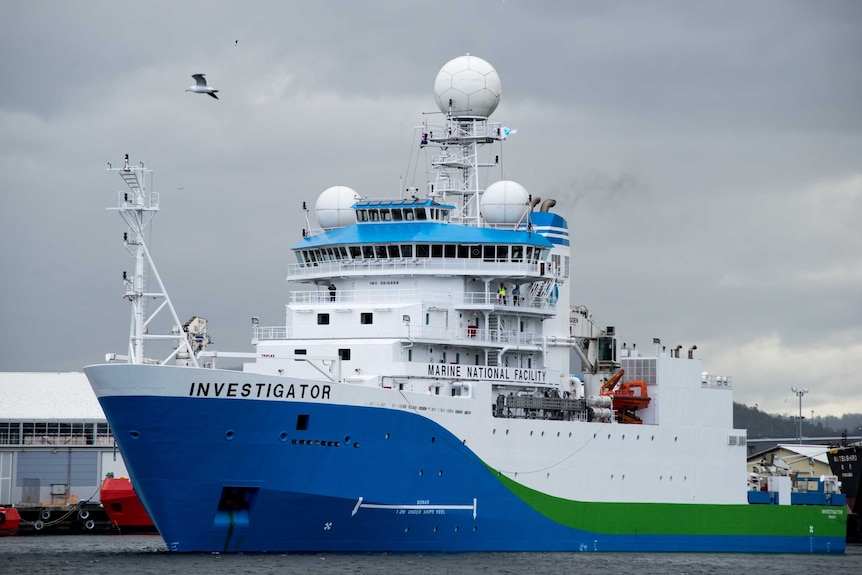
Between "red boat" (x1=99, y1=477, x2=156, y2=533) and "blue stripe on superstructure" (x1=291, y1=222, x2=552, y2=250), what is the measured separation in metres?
16.7

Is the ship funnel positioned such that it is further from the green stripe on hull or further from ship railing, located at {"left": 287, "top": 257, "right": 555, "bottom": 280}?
the green stripe on hull

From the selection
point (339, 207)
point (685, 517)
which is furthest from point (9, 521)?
point (685, 517)

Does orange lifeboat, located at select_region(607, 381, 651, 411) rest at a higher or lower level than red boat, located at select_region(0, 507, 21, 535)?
higher

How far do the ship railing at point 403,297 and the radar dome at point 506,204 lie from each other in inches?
93.8

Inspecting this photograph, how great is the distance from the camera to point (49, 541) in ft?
165

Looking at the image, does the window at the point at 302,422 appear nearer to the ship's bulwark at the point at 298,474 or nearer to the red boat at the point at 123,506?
the ship's bulwark at the point at 298,474

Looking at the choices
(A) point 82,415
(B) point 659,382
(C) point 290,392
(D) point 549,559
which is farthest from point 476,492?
(A) point 82,415

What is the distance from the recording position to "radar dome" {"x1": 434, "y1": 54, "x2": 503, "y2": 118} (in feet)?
151

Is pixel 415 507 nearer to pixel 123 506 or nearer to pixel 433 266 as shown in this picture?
pixel 433 266

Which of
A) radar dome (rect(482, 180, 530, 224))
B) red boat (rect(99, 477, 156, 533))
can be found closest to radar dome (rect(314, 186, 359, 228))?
radar dome (rect(482, 180, 530, 224))

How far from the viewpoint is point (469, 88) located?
45.9 meters

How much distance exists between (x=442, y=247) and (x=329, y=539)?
930 cm

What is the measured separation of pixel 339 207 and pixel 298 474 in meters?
10.4

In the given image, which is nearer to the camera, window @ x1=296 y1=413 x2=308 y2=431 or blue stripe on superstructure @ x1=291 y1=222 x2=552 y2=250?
window @ x1=296 y1=413 x2=308 y2=431
